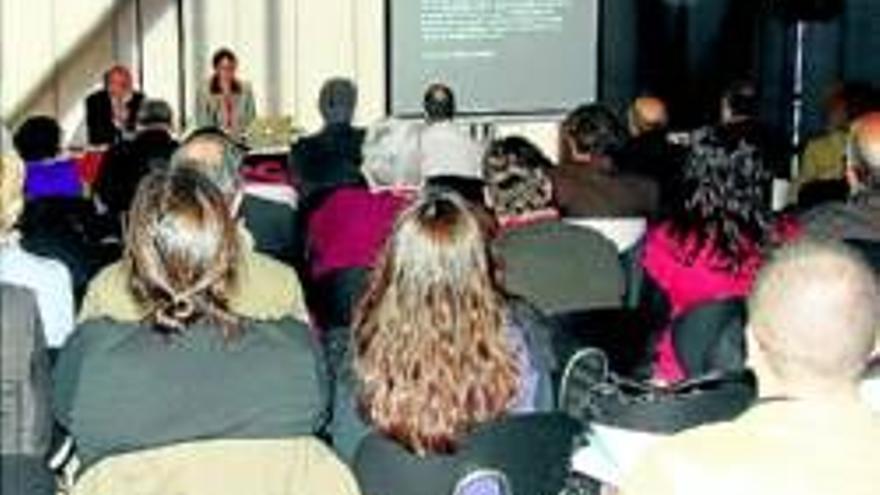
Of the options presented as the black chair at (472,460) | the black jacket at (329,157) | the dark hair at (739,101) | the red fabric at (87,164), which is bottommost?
the black chair at (472,460)

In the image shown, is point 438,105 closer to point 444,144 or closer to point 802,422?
point 444,144

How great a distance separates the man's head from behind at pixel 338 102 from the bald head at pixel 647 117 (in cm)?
147

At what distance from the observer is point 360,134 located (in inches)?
353

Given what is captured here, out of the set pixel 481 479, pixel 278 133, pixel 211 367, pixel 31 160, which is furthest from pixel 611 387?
pixel 278 133

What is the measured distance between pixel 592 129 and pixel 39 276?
119 inches

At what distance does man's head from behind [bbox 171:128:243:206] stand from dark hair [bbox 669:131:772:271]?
1.23 metres

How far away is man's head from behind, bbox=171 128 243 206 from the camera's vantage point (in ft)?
15.1

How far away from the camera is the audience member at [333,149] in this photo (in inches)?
339

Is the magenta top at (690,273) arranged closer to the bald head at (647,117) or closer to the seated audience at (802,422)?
the seated audience at (802,422)

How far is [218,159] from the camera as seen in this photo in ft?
15.8

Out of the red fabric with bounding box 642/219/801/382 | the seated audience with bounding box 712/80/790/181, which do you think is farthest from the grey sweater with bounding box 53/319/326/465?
the seated audience with bounding box 712/80/790/181

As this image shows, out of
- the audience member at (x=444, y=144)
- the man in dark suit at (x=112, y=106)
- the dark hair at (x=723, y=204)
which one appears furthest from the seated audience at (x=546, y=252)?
the man in dark suit at (x=112, y=106)

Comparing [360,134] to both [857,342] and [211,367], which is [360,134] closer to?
[211,367]

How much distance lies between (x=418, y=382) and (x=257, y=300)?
1.00 meters
